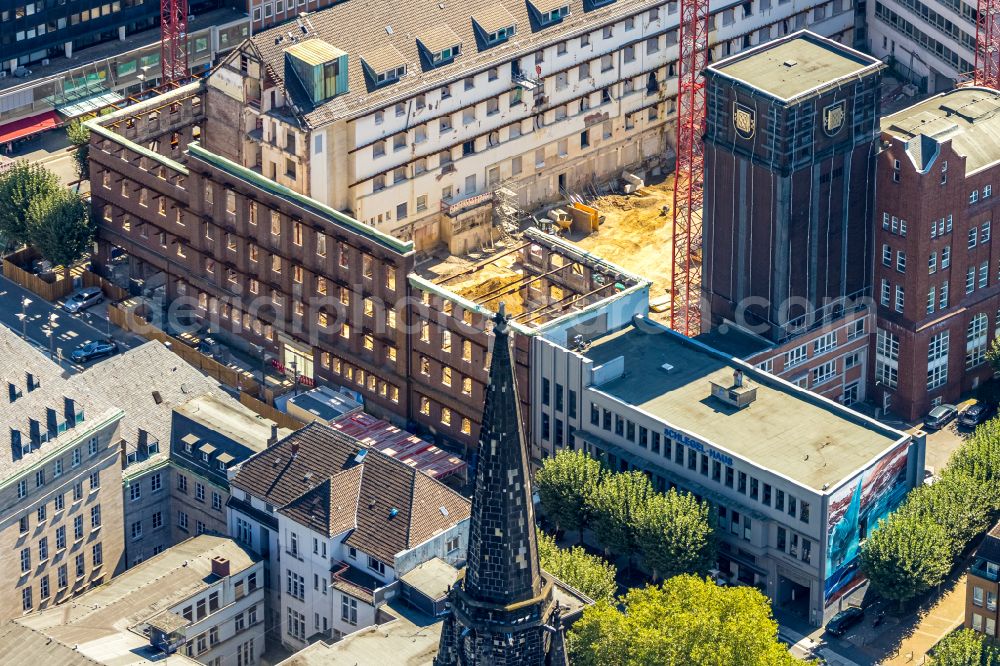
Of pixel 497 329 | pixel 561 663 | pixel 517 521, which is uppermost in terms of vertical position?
pixel 497 329

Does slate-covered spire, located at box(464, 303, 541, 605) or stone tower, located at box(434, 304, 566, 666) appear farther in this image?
stone tower, located at box(434, 304, 566, 666)

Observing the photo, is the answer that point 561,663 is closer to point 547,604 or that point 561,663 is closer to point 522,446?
point 547,604

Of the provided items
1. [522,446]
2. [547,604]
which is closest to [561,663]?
[547,604]

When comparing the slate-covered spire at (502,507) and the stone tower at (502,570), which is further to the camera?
the stone tower at (502,570)

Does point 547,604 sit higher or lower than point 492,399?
lower

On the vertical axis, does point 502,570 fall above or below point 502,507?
below
